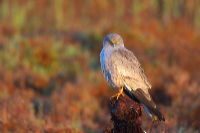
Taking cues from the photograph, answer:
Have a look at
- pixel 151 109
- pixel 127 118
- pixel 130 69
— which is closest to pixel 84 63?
pixel 130 69

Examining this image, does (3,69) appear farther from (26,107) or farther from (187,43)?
(187,43)

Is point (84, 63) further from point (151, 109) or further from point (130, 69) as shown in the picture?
point (151, 109)

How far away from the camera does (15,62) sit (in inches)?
299

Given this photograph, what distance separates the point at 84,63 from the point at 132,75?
457 cm

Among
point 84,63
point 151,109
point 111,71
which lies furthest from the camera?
point 84,63

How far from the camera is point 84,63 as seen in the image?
801 cm

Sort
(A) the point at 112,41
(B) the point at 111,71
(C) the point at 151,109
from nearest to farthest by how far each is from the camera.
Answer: (C) the point at 151,109 < (B) the point at 111,71 < (A) the point at 112,41

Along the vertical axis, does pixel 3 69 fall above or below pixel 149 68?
above

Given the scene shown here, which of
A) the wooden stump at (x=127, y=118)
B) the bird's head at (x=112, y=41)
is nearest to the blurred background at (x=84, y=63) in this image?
the wooden stump at (x=127, y=118)

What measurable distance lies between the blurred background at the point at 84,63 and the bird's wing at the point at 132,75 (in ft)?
2.98

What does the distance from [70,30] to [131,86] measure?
8.03 meters

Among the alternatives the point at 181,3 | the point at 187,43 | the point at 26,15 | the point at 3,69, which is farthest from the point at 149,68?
the point at 26,15

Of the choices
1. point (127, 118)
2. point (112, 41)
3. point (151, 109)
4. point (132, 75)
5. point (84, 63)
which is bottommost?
point (127, 118)

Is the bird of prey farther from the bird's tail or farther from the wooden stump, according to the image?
the wooden stump
